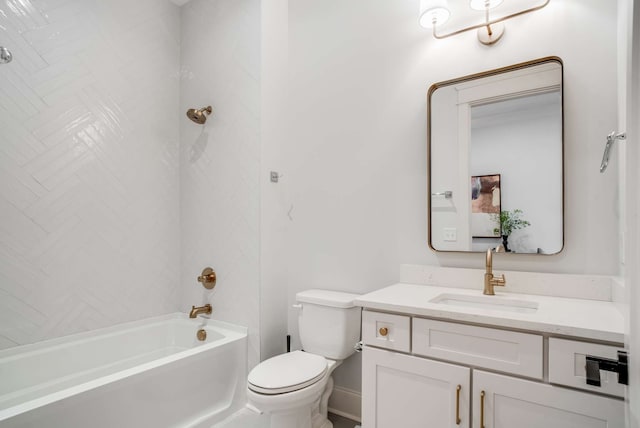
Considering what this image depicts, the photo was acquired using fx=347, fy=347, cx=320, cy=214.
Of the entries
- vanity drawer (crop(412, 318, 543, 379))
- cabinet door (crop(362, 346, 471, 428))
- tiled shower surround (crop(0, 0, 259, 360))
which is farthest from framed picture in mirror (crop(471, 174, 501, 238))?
tiled shower surround (crop(0, 0, 259, 360))

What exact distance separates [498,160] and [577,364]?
3.06 feet

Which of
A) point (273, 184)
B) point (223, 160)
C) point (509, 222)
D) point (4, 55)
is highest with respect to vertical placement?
point (4, 55)

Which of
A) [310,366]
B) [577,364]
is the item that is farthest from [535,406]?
[310,366]

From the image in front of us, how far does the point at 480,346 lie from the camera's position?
48.1 inches

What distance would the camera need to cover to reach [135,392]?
165 cm

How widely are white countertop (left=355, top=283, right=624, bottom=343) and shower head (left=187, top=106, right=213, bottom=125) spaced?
67.5 inches

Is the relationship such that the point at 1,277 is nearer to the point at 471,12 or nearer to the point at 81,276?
the point at 81,276

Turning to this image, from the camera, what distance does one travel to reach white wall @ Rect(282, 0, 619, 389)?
1.48 metres

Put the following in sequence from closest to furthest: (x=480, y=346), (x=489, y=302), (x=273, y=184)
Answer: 1. (x=480, y=346)
2. (x=489, y=302)
3. (x=273, y=184)

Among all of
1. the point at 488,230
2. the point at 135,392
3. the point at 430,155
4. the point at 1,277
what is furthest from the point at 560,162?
the point at 1,277

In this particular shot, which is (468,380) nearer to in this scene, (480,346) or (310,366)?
(480,346)

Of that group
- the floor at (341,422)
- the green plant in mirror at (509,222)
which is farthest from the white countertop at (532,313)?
the floor at (341,422)

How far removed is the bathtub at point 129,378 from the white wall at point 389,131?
59 cm

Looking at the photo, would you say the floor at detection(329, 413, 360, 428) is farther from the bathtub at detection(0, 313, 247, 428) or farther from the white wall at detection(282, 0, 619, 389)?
the bathtub at detection(0, 313, 247, 428)
